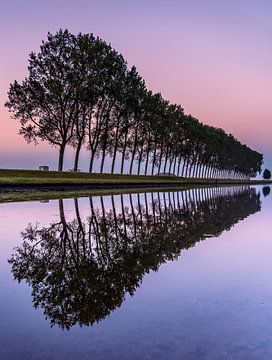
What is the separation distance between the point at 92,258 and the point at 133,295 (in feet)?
8.85

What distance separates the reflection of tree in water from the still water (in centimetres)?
2

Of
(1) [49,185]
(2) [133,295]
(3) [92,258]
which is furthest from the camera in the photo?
(1) [49,185]

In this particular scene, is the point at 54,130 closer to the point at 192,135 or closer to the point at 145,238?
the point at 145,238

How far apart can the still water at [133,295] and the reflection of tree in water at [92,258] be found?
2cm

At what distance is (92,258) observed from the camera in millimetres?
8680

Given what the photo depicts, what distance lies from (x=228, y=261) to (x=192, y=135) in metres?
91.0

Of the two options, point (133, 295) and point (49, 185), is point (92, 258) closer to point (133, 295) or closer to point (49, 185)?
point (133, 295)

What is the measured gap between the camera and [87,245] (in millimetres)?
10078

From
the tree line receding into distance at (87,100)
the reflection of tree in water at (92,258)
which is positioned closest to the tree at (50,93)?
the tree line receding into distance at (87,100)

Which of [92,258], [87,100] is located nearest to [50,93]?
[87,100]

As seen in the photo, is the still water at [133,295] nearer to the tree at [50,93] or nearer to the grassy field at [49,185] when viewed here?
the grassy field at [49,185]

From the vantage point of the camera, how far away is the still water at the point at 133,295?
14.2 feet

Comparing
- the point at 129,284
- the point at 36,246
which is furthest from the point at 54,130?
the point at 129,284

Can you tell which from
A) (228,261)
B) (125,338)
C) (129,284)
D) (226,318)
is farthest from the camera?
Result: (228,261)
